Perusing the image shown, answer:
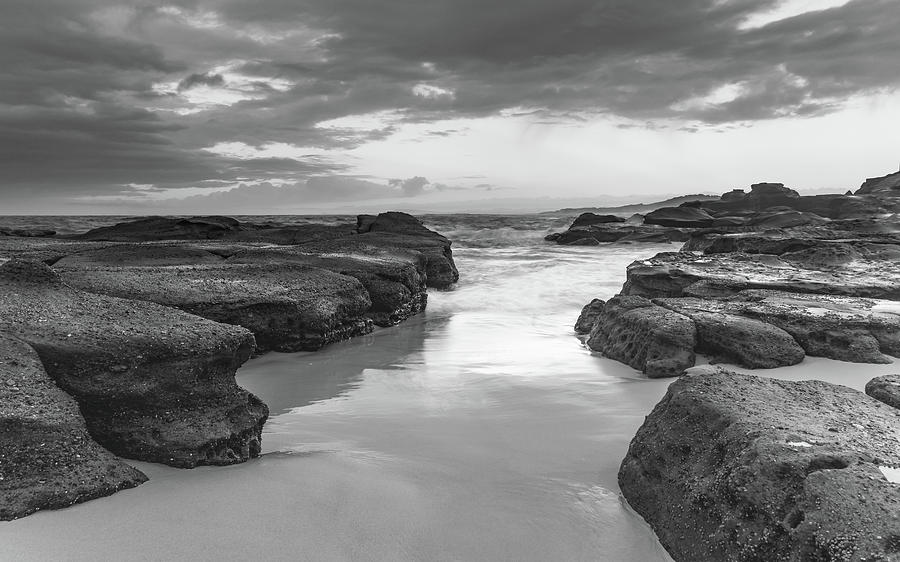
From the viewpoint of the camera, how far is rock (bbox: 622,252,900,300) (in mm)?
6840

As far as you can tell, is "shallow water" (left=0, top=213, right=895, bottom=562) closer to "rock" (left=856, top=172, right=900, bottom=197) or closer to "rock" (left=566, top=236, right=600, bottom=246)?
"rock" (left=566, top=236, right=600, bottom=246)

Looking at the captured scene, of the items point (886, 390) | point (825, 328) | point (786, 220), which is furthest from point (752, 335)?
point (786, 220)

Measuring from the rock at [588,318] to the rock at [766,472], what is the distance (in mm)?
3846

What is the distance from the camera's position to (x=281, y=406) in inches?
163

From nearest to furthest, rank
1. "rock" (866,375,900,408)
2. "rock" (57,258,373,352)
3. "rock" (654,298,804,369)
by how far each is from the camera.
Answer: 1. "rock" (866,375,900,408)
2. "rock" (654,298,804,369)
3. "rock" (57,258,373,352)

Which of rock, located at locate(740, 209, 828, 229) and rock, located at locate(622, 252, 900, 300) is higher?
rock, located at locate(740, 209, 828, 229)

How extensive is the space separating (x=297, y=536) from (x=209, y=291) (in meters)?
3.62

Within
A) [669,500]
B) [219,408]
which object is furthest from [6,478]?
[669,500]

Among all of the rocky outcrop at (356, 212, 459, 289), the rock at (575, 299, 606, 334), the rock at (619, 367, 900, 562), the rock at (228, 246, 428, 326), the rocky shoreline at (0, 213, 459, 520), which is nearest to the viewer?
the rock at (619, 367, 900, 562)

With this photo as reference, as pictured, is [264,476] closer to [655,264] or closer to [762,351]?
[762,351]

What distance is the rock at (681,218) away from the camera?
89.4 feet

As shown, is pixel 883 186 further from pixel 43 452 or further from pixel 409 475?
pixel 43 452

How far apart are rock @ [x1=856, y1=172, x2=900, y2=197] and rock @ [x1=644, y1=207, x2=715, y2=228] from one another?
341 inches

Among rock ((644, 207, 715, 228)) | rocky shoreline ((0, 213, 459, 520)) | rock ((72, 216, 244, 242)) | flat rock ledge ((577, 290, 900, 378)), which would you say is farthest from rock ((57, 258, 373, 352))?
rock ((644, 207, 715, 228))
